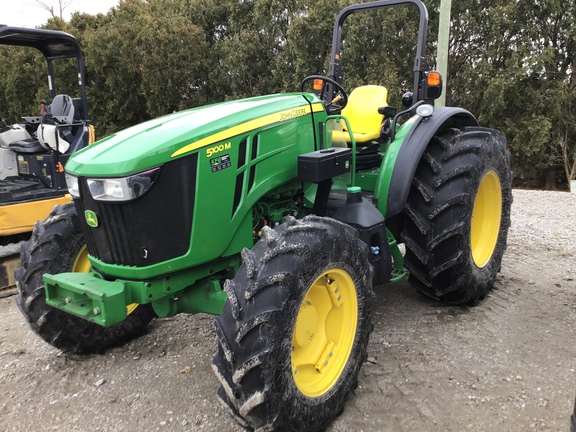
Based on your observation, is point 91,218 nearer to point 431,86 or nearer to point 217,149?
point 217,149

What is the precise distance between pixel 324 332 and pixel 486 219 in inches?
87.6

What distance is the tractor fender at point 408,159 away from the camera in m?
3.45

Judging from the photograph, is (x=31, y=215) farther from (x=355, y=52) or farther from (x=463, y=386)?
(x=355, y=52)

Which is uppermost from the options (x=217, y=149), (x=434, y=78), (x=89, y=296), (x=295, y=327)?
(x=434, y=78)

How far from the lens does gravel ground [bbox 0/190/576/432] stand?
277 centimetres

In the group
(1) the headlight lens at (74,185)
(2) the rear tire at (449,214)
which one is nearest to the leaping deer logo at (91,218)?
(1) the headlight lens at (74,185)

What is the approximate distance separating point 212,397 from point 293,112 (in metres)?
1.70

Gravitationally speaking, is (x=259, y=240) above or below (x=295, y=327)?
above

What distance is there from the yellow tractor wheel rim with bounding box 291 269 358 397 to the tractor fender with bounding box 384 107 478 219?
0.85m

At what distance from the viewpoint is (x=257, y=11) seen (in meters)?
15.5

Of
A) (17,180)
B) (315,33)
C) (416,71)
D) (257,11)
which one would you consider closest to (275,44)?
(257,11)

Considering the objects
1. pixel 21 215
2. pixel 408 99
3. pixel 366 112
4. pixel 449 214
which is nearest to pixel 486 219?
pixel 449 214

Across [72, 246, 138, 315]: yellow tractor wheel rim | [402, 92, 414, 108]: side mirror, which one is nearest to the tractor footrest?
[72, 246, 138, 315]: yellow tractor wheel rim

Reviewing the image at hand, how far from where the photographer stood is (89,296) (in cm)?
260
